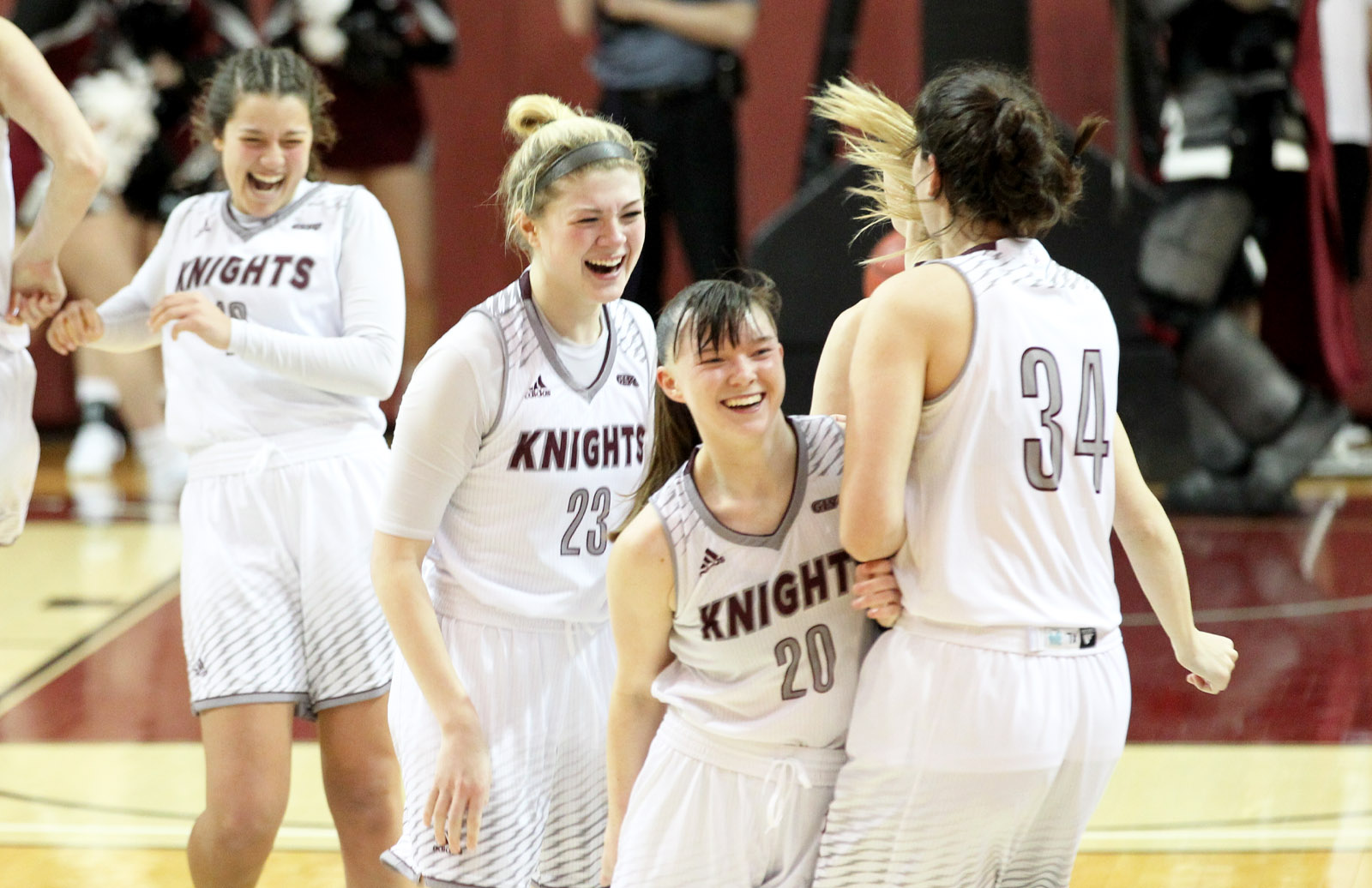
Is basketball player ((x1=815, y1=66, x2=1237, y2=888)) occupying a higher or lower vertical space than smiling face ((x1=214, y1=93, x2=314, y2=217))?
lower

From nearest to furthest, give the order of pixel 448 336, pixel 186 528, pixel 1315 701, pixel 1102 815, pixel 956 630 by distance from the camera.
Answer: pixel 956 630 < pixel 448 336 < pixel 186 528 < pixel 1102 815 < pixel 1315 701

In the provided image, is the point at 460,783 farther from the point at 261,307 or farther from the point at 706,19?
the point at 706,19

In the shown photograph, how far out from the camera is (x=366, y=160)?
27.4 ft

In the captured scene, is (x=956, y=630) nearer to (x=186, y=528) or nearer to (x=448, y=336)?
(x=448, y=336)

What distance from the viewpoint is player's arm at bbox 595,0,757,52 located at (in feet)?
25.4

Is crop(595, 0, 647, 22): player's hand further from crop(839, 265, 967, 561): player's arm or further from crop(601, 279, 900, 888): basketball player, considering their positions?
crop(839, 265, 967, 561): player's arm

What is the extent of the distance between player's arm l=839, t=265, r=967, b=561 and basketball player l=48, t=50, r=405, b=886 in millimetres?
1422

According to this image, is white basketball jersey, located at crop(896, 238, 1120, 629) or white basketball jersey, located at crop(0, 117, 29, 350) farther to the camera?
white basketball jersey, located at crop(0, 117, 29, 350)

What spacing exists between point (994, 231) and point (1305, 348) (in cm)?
571

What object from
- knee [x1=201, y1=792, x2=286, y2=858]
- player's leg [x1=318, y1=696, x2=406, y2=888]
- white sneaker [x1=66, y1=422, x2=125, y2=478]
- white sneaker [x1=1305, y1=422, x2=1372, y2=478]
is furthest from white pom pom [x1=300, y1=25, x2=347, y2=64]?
knee [x1=201, y1=792, x2=286, y2=858]

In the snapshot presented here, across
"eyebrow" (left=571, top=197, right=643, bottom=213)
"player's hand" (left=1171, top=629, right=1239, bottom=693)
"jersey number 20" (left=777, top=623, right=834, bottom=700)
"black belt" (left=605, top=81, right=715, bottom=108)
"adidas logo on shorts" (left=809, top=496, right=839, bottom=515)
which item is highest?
"black belt" (left=605, top=81, right=715, bottom=108)

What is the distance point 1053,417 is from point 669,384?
0.53 meters

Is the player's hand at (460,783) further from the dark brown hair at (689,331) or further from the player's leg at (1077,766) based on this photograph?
the player's leg at (1077,766)

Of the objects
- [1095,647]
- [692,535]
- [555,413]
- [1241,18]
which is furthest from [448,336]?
[1241,18]
